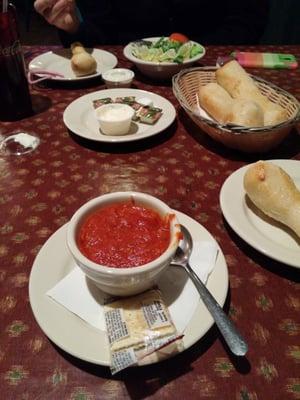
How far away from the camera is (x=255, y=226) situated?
707 millimetres

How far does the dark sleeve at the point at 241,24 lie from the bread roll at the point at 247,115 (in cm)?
107

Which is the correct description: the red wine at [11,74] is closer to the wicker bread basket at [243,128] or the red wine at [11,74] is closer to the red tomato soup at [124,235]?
the wicker bread basket at [243,128]

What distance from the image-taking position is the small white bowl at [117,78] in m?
1.26

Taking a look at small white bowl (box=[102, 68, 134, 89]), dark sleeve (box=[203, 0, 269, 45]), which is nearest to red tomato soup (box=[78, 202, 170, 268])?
small white bowl (box=[102, 68, 134, 89])

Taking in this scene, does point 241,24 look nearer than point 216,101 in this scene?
No

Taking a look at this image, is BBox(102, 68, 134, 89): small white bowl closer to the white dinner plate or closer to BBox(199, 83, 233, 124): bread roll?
BBox(199, 83, 233, 124): bread roll

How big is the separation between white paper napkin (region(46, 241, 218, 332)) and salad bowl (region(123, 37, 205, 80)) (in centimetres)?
87

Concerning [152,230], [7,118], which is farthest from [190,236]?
[7,118]

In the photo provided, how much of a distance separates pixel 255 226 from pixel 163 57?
0.87 m

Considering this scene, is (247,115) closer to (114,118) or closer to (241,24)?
(114,118)

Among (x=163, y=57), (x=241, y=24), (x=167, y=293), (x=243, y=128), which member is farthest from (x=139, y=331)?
(x=241, y=24)

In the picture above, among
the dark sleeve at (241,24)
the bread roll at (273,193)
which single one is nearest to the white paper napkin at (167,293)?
the bread roll at (273,193)

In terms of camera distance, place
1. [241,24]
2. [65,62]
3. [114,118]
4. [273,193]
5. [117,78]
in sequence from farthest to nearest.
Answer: [241,24] → [65,62] → [117,78] → [114,118] → [273,193]

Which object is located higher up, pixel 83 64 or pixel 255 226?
pixel 83 64
